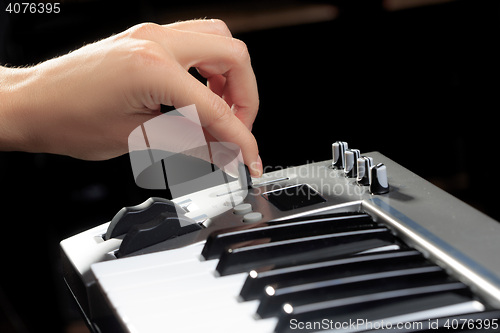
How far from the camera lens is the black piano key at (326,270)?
556 mm

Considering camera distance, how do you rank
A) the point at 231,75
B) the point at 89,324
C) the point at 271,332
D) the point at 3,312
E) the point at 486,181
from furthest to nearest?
the point at 3,312
the point at 486,181
the point at 231,75
the point at 89,324
the point at 271,332

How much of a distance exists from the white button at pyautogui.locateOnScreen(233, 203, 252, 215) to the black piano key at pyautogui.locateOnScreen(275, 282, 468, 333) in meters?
0.22

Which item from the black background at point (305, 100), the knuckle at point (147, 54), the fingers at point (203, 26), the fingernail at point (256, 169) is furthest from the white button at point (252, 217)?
the black background at point (305, 100)

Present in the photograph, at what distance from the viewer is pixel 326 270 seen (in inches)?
22.5

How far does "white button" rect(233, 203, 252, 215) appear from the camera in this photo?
0.73 metres

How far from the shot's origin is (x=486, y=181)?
46.1 inches

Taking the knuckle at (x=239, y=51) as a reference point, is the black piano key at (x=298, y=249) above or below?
below

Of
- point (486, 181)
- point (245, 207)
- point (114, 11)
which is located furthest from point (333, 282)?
point (114, 11)

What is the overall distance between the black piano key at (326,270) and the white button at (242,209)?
0.16 meters

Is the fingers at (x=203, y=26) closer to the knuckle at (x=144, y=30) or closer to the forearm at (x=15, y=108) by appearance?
the knuckle at (x=144, y=30)

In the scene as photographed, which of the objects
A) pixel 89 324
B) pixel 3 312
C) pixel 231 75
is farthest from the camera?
pixel 3 312

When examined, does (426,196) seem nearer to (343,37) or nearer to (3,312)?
(3,312)

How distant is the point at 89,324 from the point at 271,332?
24 cm

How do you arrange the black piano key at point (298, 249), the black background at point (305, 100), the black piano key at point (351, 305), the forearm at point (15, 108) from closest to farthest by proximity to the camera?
1. the black piano key at point (351, 305)
2. the black piano key at point (298, 249)
3. the forearm at point (15, 108)
4. the black background at point (305, 100)
